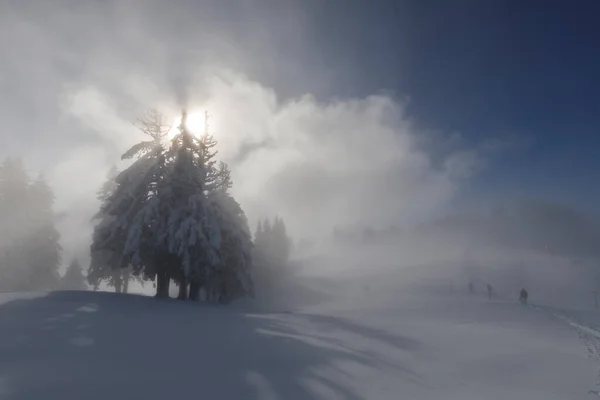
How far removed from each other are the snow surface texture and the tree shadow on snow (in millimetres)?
34

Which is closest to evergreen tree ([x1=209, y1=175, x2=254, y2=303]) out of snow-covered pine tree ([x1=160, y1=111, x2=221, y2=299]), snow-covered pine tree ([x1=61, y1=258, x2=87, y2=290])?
snow-covered pine tree ([x1=160, y1=111, x2=221, y2=299])

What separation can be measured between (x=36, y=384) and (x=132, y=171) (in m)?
17.7

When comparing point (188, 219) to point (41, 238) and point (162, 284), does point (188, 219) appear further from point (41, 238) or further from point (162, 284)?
point (41, 238)

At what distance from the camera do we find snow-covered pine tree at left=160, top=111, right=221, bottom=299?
2170cm

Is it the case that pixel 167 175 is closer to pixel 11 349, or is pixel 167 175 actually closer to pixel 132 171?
pixel 132 171

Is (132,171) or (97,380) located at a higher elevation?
(132,171)

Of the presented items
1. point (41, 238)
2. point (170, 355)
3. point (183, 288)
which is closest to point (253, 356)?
point (170, 355)

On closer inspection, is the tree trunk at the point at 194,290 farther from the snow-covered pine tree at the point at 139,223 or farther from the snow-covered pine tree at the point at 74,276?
the snow-covered pine tree at the point at 74,276

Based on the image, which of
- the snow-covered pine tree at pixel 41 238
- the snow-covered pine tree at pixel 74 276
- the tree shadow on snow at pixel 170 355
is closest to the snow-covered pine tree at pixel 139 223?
the tree shadow on snow at pixel 170 355

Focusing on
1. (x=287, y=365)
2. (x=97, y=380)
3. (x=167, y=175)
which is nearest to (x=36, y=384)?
(x=97, y=380)

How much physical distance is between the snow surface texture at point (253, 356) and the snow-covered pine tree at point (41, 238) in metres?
24.6

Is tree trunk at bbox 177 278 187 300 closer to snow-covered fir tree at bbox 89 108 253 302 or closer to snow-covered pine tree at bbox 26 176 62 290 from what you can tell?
snow-covered fir tree at bbox 89 108 253 302

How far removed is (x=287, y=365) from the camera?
1047cm

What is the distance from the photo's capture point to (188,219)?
71.9 ft
